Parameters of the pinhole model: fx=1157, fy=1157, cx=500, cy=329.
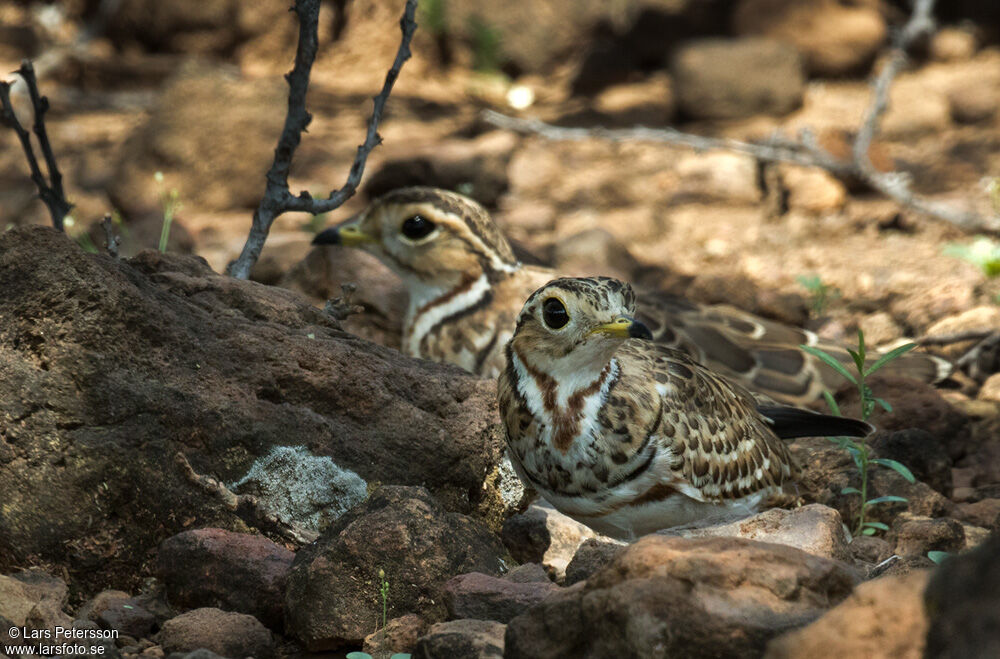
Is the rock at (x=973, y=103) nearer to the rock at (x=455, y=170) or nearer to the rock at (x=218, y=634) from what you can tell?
the rock at (x=455, y=170)

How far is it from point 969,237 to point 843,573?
6.05m

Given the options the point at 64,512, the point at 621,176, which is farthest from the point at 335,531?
the point at 621,176

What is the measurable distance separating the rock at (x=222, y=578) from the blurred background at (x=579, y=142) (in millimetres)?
3027

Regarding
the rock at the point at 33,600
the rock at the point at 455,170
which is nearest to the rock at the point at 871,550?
the rock at the point at 33,600

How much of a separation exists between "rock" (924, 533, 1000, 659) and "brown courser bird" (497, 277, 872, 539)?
1.59 m

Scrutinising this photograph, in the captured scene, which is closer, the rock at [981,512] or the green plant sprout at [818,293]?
the rock at [981,512]

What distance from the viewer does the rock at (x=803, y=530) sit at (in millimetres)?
3178

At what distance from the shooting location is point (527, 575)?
323cm

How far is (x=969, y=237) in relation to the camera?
7.79m

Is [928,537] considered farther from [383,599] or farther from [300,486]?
[300,486]

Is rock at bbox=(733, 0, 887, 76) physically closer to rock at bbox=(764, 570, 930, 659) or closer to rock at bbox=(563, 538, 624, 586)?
rock at bbox=(563, 538, 624, 586)

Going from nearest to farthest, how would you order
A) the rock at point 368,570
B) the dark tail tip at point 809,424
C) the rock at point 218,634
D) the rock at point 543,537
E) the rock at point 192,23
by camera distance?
the rock at point 218,634 < the rock at point 368,570 < the rock at point 543,537 < the dark tail tip at point 809,424 < the rock at point 192,23

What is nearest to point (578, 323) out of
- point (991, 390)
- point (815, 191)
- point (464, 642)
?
point (464, 642)

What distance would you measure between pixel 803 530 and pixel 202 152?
6727 mm
